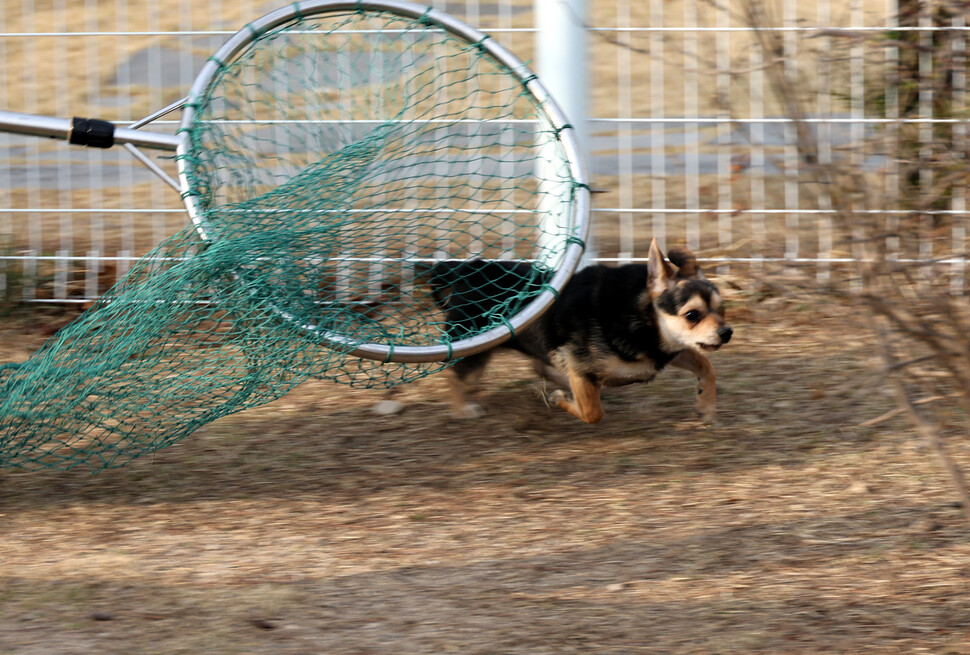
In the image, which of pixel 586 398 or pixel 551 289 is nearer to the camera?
pixel 551 289

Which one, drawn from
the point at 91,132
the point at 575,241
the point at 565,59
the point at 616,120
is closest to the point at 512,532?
the point at 575,241

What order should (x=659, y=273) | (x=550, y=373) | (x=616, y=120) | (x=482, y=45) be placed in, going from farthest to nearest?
(x=616, y=120) < (x=550, y=373) < (x=482, y=45) < (x=659, y=273)

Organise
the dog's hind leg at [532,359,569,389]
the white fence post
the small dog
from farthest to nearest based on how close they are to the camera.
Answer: the white fence post → the dog's hind leg at [532,359,569,389] → the small dog

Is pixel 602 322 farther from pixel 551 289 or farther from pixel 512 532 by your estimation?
pixel 512 532

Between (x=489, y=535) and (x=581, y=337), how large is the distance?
1.25 meters

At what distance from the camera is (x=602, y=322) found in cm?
498

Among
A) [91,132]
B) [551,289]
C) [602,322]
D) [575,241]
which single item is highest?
[91,132]

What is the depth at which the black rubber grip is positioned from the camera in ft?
14.8

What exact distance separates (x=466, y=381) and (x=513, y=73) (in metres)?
1.50

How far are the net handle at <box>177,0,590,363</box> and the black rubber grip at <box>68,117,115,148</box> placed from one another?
0.30 meters

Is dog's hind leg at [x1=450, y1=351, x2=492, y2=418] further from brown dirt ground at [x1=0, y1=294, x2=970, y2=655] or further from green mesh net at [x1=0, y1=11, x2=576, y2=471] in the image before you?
green mesh net at [x1=0, y1=11, x2=576, y2=471]

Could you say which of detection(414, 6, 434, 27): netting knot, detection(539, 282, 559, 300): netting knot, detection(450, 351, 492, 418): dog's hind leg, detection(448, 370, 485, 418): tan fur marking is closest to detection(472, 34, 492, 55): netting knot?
detection(414, 6, 434, 27): netting knot

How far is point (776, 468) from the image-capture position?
4.65 m

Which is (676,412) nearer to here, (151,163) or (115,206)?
(151,163)
